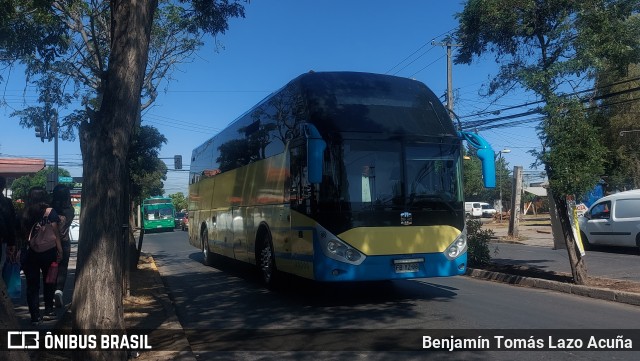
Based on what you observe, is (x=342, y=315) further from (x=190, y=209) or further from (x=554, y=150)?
(x=190, y=209)

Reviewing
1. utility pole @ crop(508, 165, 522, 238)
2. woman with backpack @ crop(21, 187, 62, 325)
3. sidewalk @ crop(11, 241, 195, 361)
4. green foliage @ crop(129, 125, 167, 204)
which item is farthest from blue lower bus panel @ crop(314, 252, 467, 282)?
utility pole @ crop(508, 165, 522, 238)

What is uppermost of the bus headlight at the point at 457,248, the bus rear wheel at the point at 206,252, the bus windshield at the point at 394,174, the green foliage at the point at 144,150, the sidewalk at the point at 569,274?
the green foliage at the point at 144,150

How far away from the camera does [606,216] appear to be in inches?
691

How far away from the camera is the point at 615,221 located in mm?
17094

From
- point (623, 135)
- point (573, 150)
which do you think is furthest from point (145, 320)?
point (623, 135)

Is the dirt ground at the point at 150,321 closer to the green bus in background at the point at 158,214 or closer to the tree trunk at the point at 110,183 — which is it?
the tree trunk at the point at 110,183

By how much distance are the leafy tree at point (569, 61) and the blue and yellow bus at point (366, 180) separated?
2031 millimetres

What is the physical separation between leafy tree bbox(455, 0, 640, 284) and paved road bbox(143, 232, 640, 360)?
7.33 ft

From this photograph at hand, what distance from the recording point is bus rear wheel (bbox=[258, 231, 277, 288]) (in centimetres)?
1050

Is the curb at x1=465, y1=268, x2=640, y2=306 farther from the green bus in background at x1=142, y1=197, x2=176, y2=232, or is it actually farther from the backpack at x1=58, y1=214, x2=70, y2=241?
the green bus in background at x1=142, y1=197, x2=176, y2=232

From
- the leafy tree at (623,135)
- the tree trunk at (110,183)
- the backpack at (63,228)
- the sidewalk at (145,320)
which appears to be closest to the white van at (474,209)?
the leafy tree at (623,135)

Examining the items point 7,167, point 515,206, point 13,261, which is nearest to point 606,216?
point 515,206

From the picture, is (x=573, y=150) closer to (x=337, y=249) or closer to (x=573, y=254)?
(x=573, y=254)

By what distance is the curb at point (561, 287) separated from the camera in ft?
30.3
